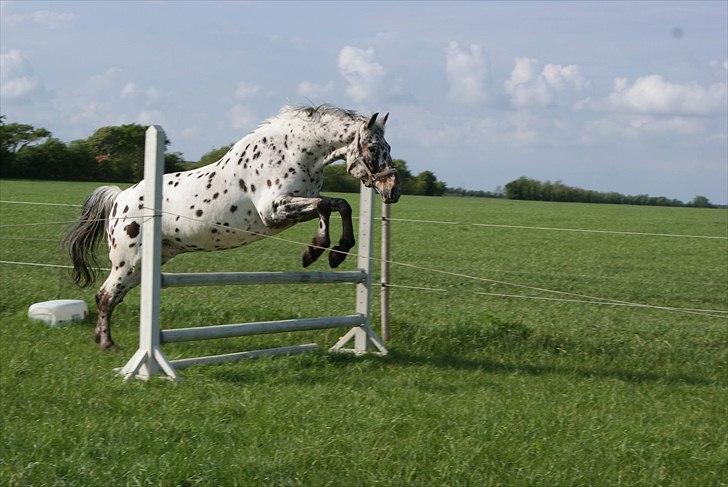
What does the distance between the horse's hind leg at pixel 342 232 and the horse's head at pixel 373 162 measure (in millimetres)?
248

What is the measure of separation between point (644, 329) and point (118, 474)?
279 inches

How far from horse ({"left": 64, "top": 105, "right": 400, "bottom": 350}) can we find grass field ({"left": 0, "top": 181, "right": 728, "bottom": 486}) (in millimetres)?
1002

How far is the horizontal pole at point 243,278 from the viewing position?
251 inches

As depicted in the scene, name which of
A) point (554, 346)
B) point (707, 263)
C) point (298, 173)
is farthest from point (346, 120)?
point (707, 263)

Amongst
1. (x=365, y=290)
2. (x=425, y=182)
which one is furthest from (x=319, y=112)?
(x=425, y=182)

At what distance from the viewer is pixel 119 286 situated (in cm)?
728

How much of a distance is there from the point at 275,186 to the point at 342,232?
61 centimetres

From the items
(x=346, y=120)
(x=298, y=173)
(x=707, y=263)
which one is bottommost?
(x=707, y=263)

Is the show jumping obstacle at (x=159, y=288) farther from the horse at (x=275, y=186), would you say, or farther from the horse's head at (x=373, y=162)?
the horse's head at (x=373, y=162)

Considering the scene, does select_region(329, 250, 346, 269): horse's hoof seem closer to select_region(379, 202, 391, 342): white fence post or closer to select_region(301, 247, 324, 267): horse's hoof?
select_region(301, 247, 324, 267): horse's hoof

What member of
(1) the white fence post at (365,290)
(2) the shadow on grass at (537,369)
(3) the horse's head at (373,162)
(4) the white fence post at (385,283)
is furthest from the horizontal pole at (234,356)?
(3) the horse's head at (373,162)

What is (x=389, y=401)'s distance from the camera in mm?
5625

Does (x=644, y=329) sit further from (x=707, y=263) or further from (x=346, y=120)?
(x=707, y=263)

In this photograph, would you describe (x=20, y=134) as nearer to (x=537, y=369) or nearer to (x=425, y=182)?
(x=425, y=182)
